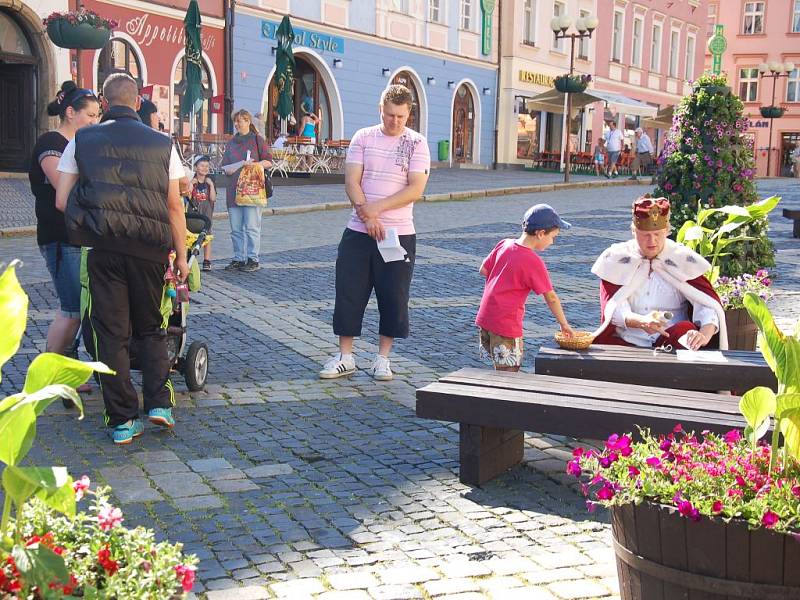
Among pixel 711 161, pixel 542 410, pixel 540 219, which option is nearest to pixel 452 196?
pixel 711 161

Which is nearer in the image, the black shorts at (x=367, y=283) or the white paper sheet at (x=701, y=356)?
the white paper sheet at (x=701, y=356)

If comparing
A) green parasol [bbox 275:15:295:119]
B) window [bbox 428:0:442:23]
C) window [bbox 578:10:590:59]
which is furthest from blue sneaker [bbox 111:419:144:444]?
window [bbox 578:10:590:59]

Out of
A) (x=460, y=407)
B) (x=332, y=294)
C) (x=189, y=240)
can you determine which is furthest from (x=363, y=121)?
(x=460, y=407)

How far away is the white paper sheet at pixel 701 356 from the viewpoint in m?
5.14

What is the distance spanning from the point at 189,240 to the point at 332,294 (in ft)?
11.6

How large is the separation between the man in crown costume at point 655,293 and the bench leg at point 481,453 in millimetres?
1171

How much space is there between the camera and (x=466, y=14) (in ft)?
117

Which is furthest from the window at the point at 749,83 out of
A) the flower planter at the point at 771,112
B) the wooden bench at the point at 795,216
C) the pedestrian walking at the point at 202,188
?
the pedestrian walking at the point at 202,188

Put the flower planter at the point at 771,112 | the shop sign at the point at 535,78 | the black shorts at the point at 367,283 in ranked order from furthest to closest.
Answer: the flower planter at the point at 771,112 < the shop sign at the point at 535,78 < the black shorts at the point at 367,283

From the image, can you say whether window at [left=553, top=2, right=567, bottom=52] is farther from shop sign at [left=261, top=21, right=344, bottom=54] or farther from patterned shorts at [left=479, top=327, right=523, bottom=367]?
patterned shorts at [left=479, top=327, right=523, bottom=367]

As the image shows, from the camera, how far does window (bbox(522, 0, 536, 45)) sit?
3850 cm

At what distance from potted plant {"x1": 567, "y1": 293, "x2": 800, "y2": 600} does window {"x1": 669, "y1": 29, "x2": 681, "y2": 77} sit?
1941 inches

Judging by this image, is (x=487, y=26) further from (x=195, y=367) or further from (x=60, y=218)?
(x=60, y=218)

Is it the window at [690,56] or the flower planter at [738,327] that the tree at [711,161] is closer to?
the flower planter at [738,327]
